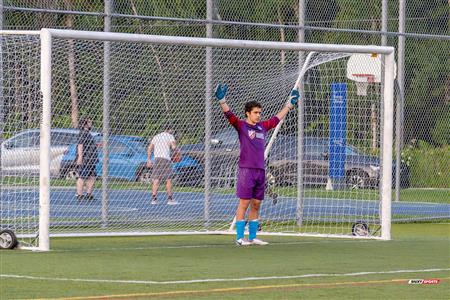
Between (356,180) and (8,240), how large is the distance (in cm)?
638

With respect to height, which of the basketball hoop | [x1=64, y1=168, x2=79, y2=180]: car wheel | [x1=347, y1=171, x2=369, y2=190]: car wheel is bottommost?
[x1=347, y1=171, x2=369, y2=190]: car wheel

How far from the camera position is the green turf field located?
1131 cm

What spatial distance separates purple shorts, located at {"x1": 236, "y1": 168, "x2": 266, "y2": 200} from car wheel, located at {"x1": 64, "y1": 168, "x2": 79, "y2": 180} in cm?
233

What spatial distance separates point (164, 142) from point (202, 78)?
1522 mm

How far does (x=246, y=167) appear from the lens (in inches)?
667

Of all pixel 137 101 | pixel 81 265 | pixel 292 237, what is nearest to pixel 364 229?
pixel 292 237

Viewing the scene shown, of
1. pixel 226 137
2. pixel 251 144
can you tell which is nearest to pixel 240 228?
pixel 251 144

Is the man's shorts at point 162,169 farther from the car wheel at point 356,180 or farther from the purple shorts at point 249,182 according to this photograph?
the car wheel at point 356,180

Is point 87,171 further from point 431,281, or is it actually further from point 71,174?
point 431,281

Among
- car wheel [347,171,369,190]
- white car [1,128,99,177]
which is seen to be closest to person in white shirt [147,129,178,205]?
white car [1,128,99,177]

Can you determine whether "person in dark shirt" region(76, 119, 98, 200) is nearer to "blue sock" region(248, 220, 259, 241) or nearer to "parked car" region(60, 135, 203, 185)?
"parked car" region(60, 135, 203, 185)

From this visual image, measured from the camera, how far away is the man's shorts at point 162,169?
19036mm

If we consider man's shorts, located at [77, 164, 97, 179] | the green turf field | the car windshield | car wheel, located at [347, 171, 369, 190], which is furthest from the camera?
the car windshield

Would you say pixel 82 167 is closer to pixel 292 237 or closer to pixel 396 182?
pixel 292 237
